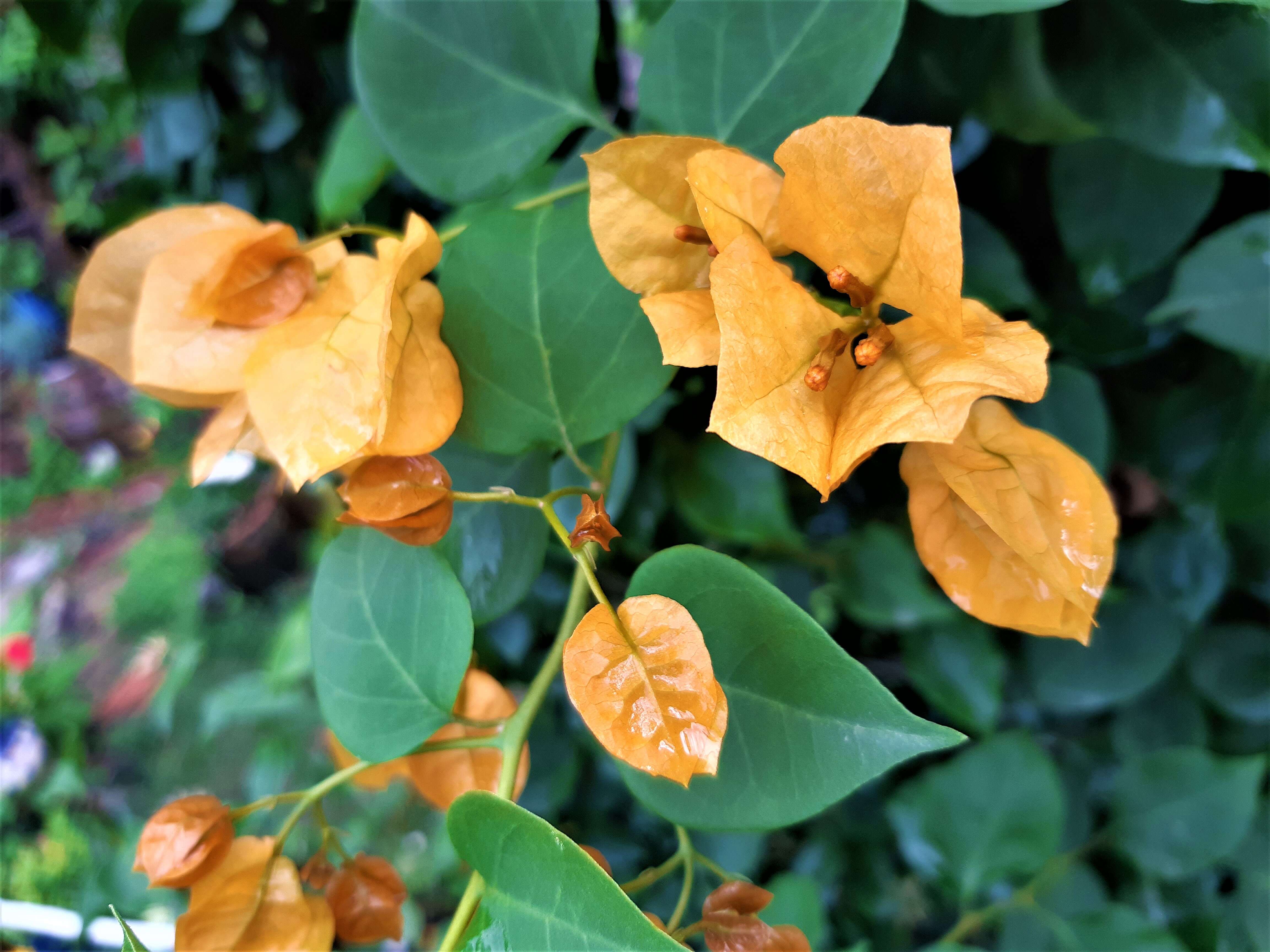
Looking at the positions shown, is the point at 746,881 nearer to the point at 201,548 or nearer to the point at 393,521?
the point at 393,521

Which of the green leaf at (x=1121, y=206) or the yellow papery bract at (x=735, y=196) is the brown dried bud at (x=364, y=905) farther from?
the green leaf at (x=1121, y=206)

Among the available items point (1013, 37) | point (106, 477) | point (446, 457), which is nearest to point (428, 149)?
point (446, 457)

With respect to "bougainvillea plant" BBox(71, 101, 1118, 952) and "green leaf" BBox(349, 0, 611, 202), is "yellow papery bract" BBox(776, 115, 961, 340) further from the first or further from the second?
"green leaf" BBox(349, 0, 611, 202)

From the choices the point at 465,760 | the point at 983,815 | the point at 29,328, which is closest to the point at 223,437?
the point at 465,760

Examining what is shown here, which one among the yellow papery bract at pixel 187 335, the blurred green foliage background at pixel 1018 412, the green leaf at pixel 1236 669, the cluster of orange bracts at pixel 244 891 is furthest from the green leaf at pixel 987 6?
the green leaf at pixel 1236 669

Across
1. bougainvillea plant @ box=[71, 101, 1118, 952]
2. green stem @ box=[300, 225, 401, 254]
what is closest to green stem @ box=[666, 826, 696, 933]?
bougainvillea plant @ box=[71, 101, 1118, 952]

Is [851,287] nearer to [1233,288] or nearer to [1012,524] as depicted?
[1012,524]
